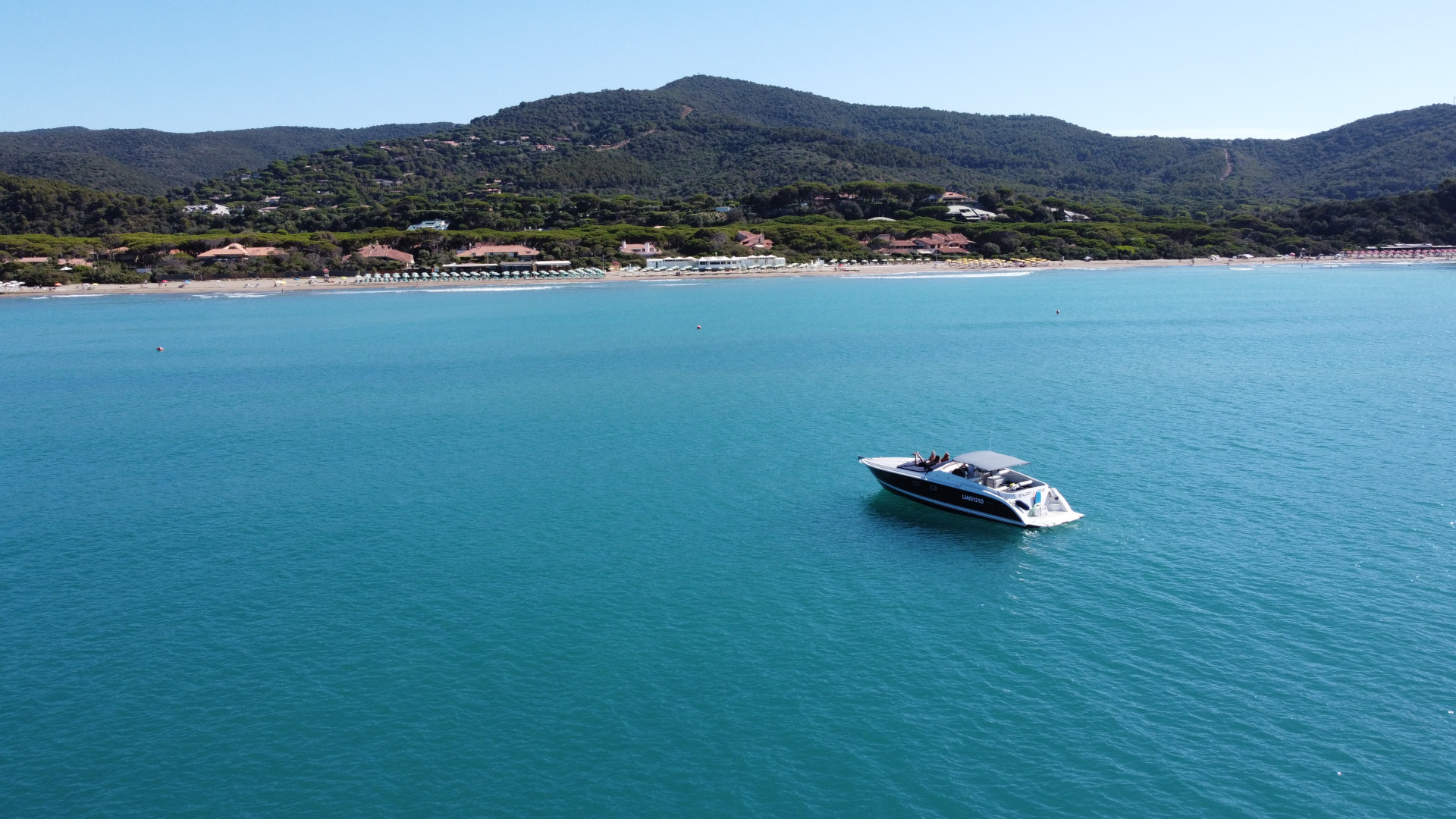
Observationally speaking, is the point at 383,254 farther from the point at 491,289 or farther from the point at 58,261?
the point at 58,261

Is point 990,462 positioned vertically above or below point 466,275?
below

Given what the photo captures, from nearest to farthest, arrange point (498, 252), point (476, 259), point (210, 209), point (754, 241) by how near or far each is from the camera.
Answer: point (476, 259) < point (498, 252) < point (754, 241) < point (210, 209)

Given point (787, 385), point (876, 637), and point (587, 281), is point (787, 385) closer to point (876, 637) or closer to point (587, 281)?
point (876, 637)

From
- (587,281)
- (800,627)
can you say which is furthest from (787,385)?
(587,281)

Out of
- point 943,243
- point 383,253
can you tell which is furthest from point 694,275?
point 383,253

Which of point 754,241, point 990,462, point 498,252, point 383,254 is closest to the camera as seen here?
point 990,462

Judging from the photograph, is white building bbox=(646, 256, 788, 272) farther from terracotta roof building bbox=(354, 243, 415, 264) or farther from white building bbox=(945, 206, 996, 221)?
white building bbox=(945, 206, 996, 221)

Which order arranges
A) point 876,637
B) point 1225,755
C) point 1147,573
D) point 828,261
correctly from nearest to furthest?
point 1225,755
point 876,637
point 1147,573
point 828,261

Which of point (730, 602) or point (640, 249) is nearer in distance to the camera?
point (730, 602)
